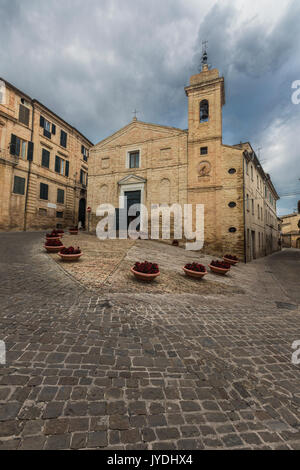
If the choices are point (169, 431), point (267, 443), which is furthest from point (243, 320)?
point (169, 431)

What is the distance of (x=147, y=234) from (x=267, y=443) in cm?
1725

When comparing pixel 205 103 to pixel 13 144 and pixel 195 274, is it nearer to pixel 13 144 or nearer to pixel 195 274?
pixel 195 274

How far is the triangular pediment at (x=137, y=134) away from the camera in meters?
19.3

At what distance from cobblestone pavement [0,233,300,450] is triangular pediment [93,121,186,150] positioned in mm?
19160

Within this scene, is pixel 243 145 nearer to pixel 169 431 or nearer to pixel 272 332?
pixel 272 332

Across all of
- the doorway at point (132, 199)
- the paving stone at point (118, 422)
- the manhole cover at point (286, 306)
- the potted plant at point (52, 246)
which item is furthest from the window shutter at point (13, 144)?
the manhole cover at point (286, 306)

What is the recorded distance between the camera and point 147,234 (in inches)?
740

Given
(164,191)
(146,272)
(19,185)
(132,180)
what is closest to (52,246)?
(146,272)

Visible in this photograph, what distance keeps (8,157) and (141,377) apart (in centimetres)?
2483

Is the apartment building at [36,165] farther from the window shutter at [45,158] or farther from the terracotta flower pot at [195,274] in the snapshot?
→ the terracotta flower pot at [195,274]

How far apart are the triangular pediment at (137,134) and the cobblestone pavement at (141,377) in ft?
62.9

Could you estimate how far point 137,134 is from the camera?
67.6 feet

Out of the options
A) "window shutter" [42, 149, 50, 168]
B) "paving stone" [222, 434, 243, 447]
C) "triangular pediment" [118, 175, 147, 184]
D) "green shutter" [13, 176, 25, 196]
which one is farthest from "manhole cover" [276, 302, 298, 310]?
"window shutter" [42, 149, 50, 168]
